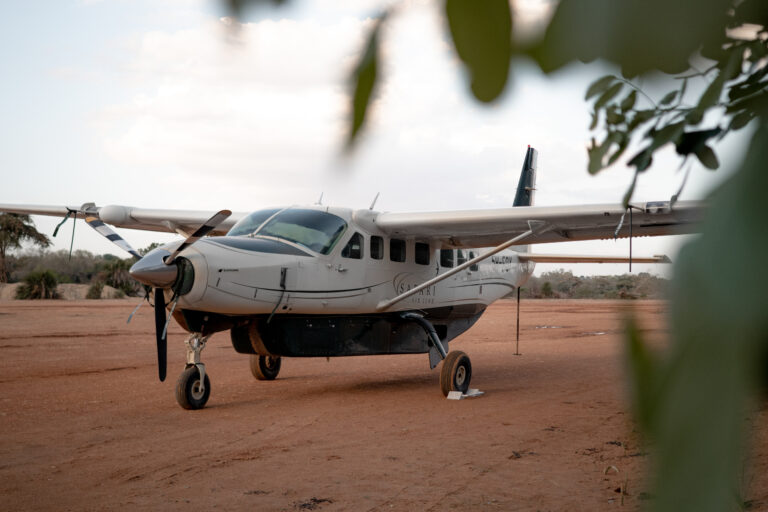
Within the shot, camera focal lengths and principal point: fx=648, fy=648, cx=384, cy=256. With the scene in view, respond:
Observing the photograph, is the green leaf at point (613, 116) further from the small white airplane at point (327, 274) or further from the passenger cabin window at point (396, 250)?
the passenger cabin window at point (396, 250)

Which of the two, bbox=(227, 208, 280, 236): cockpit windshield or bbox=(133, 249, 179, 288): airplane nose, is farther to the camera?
bbox=(227, 208, 280, 236): cockpit windshield

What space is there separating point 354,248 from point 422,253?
1728 mm

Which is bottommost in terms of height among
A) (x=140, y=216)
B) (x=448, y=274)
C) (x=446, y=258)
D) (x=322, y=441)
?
(x=322, y=441)

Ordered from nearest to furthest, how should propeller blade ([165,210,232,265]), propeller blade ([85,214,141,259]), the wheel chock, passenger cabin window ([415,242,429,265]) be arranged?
1. propeller blade ([165,210,232,265])
2. propeller blade ([85,214,141,259])
3. the wheel chock
4. passenger cabin window ([415,242,429,265])

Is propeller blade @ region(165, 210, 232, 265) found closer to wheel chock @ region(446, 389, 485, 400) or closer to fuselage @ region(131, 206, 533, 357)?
fuselage @ region(131, 206, 533, 357)

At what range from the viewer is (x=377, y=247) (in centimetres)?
1030

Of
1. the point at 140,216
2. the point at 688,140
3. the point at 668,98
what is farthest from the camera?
the point at 140,216

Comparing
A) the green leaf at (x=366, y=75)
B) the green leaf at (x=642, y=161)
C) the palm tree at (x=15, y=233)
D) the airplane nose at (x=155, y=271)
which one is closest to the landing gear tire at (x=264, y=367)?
the airplane nose at (x=155, y=271)

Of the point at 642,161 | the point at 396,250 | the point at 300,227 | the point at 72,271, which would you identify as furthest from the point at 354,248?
the point at 72,271

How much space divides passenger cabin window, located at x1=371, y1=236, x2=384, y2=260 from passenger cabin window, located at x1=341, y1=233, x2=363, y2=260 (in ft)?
1.01

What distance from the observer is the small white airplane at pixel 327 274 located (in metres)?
8.12

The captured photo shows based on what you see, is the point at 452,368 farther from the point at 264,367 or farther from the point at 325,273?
the point at 264,367

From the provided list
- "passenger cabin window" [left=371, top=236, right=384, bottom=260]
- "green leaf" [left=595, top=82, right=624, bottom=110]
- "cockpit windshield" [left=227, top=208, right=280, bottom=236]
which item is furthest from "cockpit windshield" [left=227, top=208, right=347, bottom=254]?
"green leaf" [left=595, top=82, right=624, bottom=110]

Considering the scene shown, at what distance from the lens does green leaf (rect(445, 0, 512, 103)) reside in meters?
0.51
